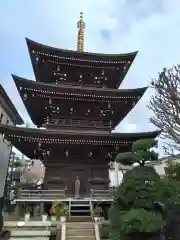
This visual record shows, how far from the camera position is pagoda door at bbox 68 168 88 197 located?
17794 millimetres

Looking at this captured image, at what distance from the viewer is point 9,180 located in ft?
89.1

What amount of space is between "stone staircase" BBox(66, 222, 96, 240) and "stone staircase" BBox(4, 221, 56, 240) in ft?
4.03

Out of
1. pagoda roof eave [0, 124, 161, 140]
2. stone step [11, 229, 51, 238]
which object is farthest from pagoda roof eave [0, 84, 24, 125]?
stone step [11, 229, 51, 238]

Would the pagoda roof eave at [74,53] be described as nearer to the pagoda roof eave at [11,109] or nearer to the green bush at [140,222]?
the pagoda roof eave at [11,109]

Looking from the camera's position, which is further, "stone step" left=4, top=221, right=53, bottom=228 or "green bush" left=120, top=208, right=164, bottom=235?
"stone step" left=4, top=221, right=53, bottom=228

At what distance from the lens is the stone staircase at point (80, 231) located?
12245 millimetres

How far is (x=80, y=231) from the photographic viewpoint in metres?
12.8

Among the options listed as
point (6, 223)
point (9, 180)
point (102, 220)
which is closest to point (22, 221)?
point (6, 223)

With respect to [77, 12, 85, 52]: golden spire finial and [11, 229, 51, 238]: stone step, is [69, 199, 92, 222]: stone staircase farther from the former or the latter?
[77, 12, 85, 52]: golden spire finial

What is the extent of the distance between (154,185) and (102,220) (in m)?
5.17

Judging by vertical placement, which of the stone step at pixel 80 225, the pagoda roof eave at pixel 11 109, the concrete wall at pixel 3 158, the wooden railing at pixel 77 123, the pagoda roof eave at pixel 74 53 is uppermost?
the pagoda roof eave at pixel 74 53

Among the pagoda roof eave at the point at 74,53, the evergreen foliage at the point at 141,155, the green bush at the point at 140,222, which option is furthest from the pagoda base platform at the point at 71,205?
the pagoda roof eave at the point at 74,53

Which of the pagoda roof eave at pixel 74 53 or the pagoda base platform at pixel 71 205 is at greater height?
the pagoda roof eave at pixel 74 53

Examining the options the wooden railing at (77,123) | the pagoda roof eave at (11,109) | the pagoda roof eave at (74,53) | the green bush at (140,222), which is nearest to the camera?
the green bush at (140,222)
